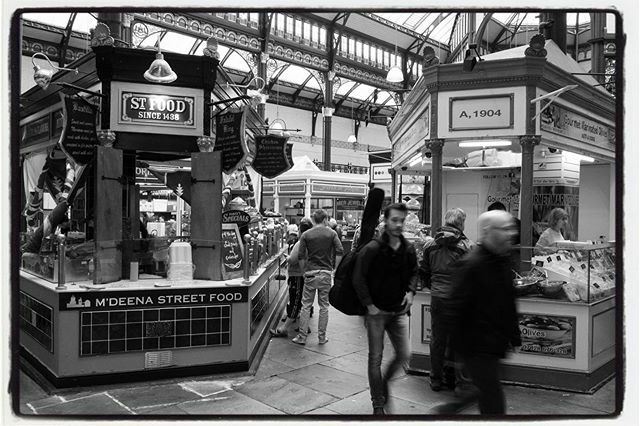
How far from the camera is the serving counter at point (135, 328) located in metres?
4.59

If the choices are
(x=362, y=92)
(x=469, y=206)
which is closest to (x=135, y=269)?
(x=469, y=206)

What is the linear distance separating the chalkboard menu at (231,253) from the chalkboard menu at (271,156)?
3700 mm

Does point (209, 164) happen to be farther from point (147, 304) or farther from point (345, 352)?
point (345, 352)

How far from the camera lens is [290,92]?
25719 mm

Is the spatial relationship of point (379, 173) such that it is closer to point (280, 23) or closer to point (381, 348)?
point (280, 23)

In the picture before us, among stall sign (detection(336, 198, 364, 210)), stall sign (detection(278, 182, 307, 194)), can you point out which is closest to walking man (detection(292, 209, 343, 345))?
stall sign (detection(278, 182, 307, 194))

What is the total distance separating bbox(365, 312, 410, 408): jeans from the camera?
149 inches

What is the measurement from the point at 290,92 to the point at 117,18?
19.1 metres

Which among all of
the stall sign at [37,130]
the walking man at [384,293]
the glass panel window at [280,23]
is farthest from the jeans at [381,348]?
the glass panel window at [280,23]

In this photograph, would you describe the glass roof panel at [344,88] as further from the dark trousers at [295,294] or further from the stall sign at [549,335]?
the stall sign at [549,335]

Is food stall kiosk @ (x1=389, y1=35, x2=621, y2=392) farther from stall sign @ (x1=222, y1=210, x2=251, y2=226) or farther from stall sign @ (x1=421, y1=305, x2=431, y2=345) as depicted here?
stall sign @ (x1=222, y1=210, x2=251, y2=226)

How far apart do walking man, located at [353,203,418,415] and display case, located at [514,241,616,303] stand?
1.71 meters

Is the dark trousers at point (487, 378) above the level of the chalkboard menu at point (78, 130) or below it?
below

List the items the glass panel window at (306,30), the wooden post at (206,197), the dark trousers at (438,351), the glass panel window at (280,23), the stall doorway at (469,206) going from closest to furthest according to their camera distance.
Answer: the dark trousers at (438,351) < the wooden post at (206,197) < the stall doorway at (469,206) < the glass panel window at (280,23) < the glass panel window at (306,30)
